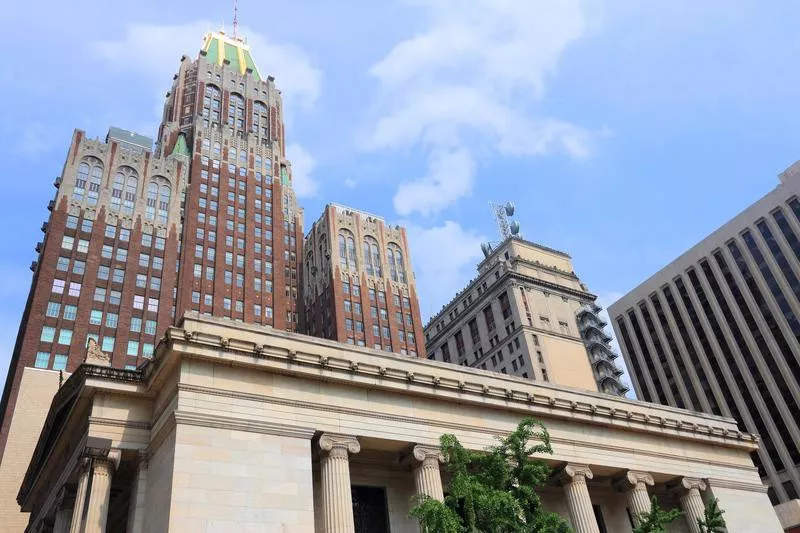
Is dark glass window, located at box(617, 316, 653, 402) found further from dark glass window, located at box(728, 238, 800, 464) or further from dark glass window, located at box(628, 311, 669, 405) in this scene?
dark glass window, located at box(728, 238, 800, 464)

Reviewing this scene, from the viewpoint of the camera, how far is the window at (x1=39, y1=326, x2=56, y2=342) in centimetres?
8006

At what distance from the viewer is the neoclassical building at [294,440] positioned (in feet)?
90.9

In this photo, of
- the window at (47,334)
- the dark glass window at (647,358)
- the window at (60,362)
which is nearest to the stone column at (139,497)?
the window at (60,362)

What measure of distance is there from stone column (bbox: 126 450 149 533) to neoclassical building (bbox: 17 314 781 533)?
9 centimetres

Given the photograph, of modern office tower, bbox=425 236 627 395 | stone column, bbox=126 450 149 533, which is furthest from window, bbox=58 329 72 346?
modern office tower, bbox=425 236 627 395

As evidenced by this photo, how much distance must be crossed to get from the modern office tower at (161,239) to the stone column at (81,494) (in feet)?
144

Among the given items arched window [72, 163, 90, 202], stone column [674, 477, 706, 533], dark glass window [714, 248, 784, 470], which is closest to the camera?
stone column [674, 477, 706, 533]

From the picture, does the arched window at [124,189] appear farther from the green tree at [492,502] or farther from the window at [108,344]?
the green tree at [492,502]

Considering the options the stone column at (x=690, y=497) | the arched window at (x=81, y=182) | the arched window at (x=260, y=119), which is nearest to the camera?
the stone column at (x=690, y=497)

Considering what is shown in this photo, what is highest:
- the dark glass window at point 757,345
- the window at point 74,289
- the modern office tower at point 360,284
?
the modern office tower at point 360,284

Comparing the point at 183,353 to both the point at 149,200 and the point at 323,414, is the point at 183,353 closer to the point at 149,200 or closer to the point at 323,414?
the point at 323,414

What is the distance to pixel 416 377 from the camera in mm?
34438

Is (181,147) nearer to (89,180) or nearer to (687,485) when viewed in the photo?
(89,180)

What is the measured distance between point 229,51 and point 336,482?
138 m
